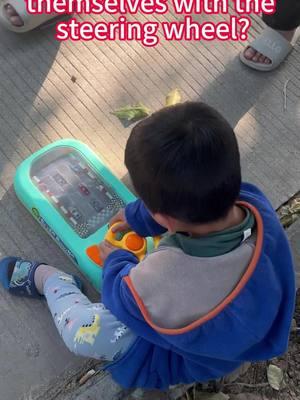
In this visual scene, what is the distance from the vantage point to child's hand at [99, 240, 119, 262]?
1.49m

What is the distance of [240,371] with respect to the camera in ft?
4.83

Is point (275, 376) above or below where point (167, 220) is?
below

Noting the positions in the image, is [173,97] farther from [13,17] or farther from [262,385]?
[262,385]

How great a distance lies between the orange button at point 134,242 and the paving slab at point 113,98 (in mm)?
219

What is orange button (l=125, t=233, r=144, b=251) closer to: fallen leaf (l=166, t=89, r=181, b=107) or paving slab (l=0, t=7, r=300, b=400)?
paving slab (l=0, t=7, r=300, b=400)

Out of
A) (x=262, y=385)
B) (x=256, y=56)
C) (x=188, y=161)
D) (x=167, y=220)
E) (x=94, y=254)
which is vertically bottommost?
(x=262, y=385)

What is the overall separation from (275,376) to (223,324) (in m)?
0.54

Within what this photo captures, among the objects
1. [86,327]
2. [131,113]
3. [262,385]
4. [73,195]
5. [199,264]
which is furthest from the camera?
[131,113]

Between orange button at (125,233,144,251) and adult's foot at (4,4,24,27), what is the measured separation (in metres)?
0.97

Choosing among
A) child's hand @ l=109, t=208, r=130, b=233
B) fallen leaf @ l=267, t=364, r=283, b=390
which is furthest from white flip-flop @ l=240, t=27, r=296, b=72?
fallen leaf @ l=267, t=364, r=283, b=390

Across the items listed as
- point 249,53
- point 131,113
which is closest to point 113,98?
point 131,113

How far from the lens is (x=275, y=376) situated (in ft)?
4.85

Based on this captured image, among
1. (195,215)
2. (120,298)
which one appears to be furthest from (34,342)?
(195,215)

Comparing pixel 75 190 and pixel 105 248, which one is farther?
pixel 75 190
